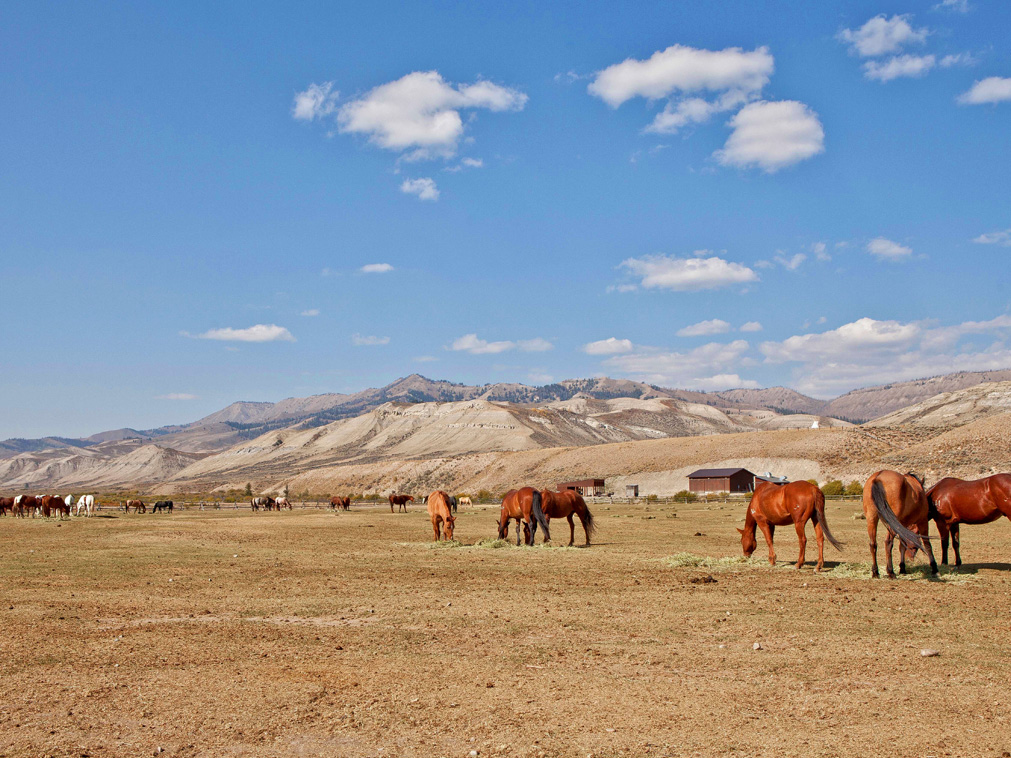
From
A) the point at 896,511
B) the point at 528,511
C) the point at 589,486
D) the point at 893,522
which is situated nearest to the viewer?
the point at 893,522

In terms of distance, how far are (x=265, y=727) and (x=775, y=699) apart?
18.5 feet

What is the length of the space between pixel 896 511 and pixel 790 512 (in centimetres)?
271

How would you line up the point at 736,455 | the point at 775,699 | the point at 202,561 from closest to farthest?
the point at 775,699 < the point at 202,561 < the point at 736,455

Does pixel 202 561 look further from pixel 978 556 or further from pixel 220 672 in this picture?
pixel 978 556

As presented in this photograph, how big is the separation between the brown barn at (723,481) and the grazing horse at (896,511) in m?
74.5

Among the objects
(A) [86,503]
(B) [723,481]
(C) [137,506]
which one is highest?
(A) [86,503]

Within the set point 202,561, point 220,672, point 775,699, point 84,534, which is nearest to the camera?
point 775,699

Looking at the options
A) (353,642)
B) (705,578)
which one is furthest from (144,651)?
(705,578)

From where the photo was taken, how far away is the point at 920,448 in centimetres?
8612

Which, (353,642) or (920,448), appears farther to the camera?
(920,448)

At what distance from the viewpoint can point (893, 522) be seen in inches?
666

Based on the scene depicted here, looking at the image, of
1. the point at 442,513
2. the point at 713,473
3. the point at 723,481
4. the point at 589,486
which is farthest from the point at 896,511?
the point at 589,486

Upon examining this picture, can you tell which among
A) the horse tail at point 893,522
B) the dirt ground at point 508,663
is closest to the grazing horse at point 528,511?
the dirt ground at point 508,663

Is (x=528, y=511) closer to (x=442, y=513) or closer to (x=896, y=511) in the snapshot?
(x=442, y=513)
